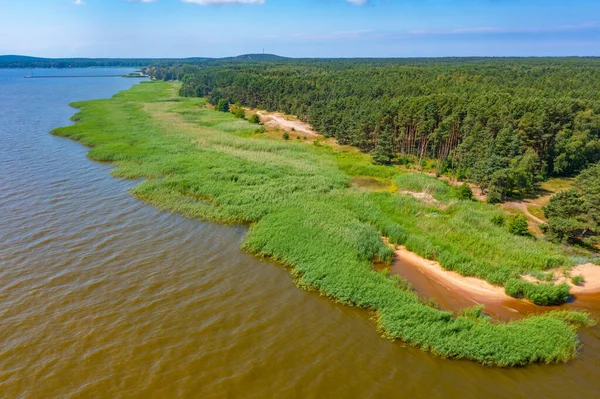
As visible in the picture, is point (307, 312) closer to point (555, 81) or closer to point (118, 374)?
point (118, 374)

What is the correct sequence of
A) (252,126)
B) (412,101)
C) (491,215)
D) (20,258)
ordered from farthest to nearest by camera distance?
(252,126), (412,101), (491,215), (20,258)

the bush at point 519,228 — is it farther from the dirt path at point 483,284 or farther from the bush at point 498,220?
the dirt path at point 483,284

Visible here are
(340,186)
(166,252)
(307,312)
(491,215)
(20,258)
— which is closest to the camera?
(307,312)

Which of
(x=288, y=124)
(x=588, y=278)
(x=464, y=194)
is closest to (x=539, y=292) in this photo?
(x=588, y=278)

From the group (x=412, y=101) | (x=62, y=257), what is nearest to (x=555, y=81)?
(x=412, y=101)

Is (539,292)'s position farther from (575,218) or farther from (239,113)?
(239,113)
